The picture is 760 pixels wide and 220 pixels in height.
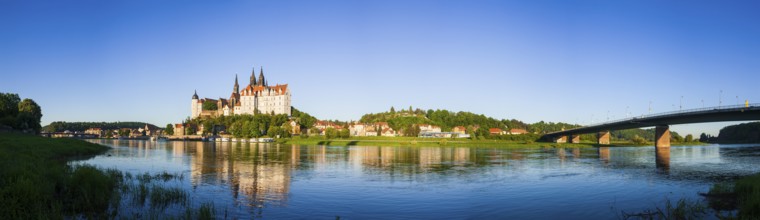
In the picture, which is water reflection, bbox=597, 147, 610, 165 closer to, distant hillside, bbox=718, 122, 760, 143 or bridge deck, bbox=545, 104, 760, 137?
bridge deck, bbox=545, 104, 760, 137

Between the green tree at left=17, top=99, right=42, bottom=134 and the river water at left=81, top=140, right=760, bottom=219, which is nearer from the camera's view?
the river water at left=81, top=140, right=760, bottom=219

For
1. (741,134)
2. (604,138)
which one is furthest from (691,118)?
(741,134)

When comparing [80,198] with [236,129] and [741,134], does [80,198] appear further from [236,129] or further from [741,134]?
[741,134]

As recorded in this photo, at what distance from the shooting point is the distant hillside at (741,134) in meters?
162

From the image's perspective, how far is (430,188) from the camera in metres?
29.1

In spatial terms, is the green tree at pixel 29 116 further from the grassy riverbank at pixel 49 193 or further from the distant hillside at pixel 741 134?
the distant hillside at pixel 741 134

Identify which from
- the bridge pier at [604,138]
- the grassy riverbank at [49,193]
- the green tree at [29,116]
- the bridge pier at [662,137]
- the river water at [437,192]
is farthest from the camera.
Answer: the bridge pier at [604,138]

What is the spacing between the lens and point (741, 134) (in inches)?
6688

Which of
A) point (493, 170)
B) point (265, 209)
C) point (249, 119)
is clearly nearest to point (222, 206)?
point (265, 209)

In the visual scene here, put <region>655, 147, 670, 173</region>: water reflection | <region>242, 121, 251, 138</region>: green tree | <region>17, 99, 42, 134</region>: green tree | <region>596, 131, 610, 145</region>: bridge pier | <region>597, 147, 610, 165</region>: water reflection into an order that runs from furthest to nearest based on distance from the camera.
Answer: <region>242, 121, 251, 138</region>: green tree < <region>596, 131, 610, 145</region>: bridge pier < <region>17, 99, 42, 134</region>: green tree < <region>597, 147, 610, 165</region>: water reflection < <region>655, 147, 670, 173</region>: water reflection

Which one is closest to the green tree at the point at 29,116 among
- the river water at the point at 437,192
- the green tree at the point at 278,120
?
the river water at the point at 437,192

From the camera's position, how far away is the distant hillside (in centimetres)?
16188

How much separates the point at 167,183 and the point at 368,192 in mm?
12574

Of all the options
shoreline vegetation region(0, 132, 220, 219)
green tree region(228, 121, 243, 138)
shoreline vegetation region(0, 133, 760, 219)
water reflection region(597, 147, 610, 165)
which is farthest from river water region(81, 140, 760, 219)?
green tree region(228, 121, 243, 138)
